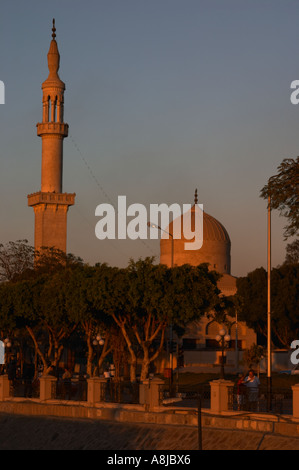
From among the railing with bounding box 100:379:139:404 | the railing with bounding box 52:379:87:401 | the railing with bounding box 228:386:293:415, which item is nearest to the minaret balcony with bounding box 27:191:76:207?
the railing with bounding box 52:379:87:401

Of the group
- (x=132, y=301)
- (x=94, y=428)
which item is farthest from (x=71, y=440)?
(x=132, y=301)

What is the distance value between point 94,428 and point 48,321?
23.2 m

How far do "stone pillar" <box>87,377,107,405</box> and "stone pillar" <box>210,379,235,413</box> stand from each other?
683 cm

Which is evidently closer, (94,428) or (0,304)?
(94,428)

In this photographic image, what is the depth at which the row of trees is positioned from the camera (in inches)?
1897

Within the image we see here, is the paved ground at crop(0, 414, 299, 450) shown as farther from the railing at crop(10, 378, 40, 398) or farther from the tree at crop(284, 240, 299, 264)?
the tree at crop(284, 240, 299, 264)

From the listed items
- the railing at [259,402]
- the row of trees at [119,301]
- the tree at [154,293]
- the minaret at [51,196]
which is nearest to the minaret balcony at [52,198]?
the minaret at [51,196]

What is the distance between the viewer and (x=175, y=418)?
106ft

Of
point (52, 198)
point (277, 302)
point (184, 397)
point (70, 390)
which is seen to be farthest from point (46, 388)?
point (52, 198)

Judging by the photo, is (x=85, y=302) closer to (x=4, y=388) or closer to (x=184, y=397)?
(x=4, y=388)

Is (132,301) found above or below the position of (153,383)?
above

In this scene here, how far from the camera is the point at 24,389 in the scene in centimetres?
4288

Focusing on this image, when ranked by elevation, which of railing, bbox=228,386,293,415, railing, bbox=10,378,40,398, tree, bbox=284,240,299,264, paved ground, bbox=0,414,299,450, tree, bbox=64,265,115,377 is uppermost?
tree, bbox=284,240,299,264
